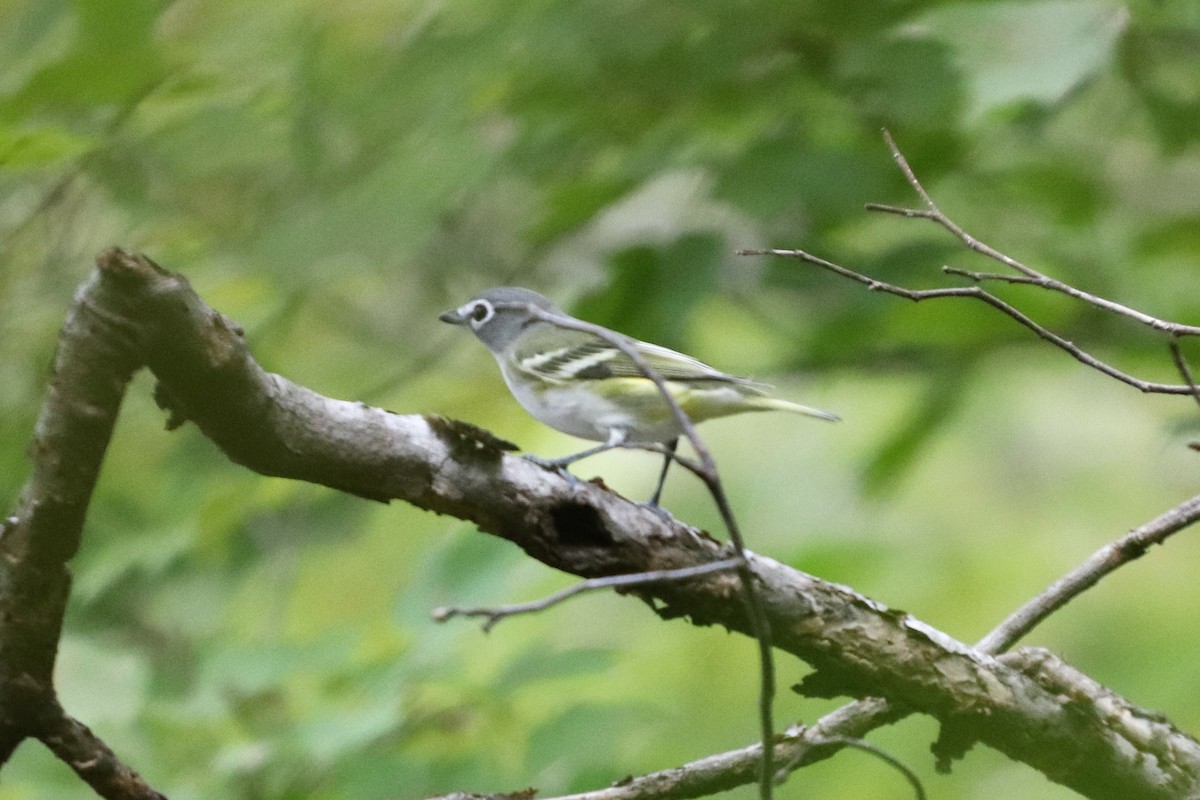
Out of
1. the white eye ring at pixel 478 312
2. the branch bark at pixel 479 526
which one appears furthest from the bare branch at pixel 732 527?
the white eye ring at pixel 478 312

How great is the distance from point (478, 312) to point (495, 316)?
8 cm

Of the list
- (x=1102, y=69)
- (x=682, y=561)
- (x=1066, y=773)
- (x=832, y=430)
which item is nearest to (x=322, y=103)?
(x=682, y=561)

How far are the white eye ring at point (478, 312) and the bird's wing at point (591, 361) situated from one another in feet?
0.28

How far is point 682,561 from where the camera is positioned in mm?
1429

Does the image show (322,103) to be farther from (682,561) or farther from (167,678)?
(167,678)

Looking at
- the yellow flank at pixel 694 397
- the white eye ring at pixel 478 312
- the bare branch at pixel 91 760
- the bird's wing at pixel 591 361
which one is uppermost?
the white eye ring at pixel 478 312

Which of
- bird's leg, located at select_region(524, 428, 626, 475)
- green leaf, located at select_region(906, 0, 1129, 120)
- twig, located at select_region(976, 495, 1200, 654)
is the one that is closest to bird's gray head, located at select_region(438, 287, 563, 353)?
bird's leg, located at select_region(524, 428, 626, 475)

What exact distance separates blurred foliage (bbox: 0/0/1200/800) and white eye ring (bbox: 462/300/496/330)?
0.18 metres

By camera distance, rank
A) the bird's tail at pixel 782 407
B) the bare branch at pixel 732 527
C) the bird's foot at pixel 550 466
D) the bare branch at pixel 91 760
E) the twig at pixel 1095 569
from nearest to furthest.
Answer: the bare branch at pixel 732 527 < the bare branch at pixel 91 760 < the bird's foot at pixel 550 466 < the twig at pixel 1095 569 < the bird's tail at pixel 782 407

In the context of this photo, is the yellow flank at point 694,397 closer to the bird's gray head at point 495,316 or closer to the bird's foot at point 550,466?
the bird's gray head at point 495,316

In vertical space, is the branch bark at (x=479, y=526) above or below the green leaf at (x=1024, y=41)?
below

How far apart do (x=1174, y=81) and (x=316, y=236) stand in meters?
2.34

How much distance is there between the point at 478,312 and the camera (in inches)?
88.8

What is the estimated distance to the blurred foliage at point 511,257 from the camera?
2117 mm
